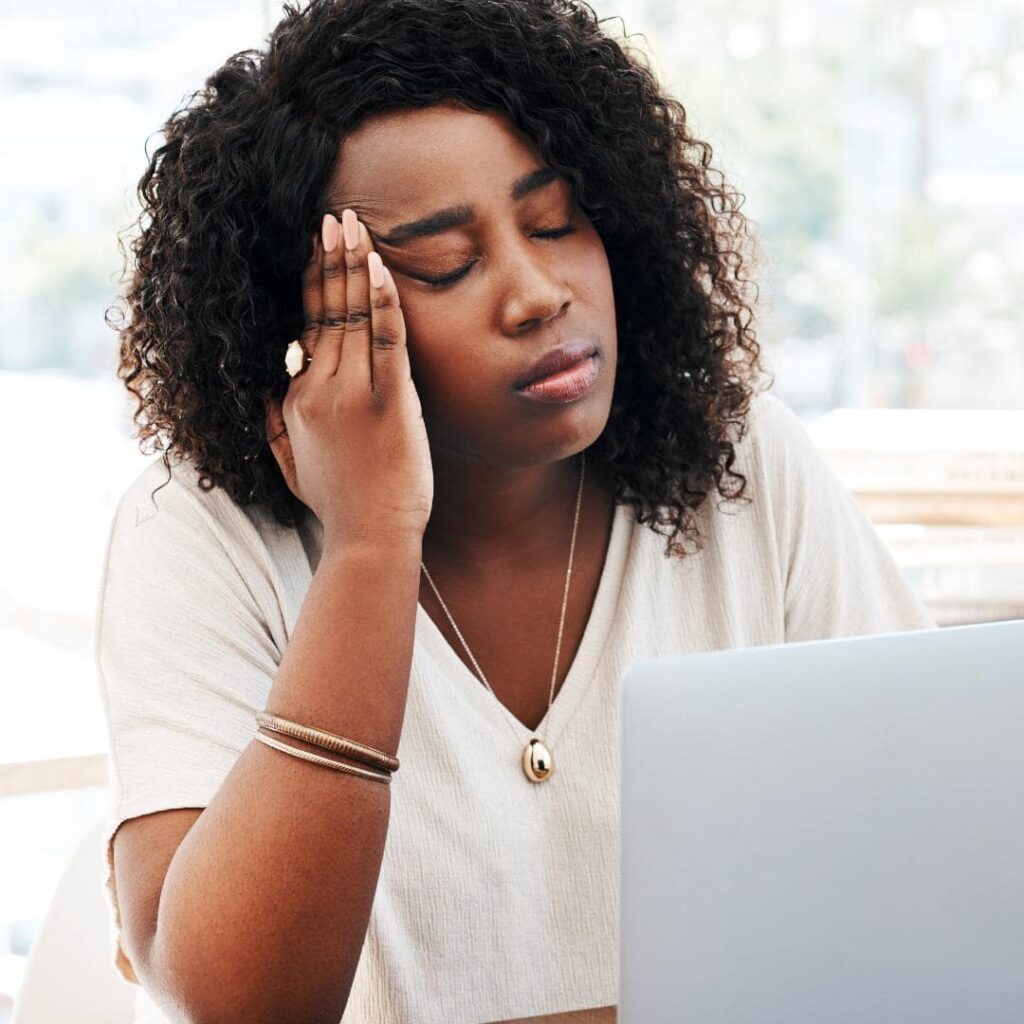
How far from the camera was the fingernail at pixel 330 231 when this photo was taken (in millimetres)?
1113

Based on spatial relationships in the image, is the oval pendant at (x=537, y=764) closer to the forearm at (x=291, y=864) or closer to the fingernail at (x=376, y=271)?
the forearm at (x=291, y=864)

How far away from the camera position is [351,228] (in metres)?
1.11

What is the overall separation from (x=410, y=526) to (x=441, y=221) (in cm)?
25

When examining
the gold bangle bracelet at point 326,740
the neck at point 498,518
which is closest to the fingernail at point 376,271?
the neck at point 498,518

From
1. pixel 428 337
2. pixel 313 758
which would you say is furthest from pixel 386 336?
pixel 313 758

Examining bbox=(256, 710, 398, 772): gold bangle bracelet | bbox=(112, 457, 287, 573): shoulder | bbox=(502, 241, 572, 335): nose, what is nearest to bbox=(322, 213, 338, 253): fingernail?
bbox=(502, 241, 572, 335): nose

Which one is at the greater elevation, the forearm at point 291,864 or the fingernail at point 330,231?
the fingernail at point 330,231

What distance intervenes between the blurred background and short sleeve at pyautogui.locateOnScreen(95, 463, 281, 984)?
1.41ft

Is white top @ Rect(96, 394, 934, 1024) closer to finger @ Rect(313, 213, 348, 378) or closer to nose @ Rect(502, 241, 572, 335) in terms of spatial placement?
finger @ Rect(313, 213, 348, 378)

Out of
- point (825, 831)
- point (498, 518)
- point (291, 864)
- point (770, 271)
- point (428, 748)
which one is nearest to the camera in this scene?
point (825, 831)

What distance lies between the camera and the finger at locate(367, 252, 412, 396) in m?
1.11

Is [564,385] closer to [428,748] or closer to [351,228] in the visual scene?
[351,228]

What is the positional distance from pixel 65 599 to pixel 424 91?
1880 mm

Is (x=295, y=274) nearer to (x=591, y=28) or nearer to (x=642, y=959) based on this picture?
(x=591, y=28)
